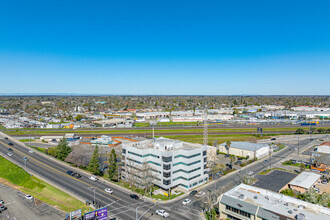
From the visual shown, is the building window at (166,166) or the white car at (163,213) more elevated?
the building window at (166,166)

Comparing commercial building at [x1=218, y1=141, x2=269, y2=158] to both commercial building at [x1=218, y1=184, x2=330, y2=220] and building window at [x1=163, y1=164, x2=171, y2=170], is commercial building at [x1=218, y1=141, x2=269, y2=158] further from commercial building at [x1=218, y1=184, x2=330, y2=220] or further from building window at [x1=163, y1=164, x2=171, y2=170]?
building window at [x1=163, y1=164, x2=171, y2=170]

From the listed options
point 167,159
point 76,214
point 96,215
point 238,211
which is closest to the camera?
point 96,215

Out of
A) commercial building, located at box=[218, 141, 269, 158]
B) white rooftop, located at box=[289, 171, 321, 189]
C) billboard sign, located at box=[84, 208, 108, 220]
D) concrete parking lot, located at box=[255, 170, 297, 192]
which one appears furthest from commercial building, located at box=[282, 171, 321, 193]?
billboard sign, located at box=[84, 208, 108, 220]

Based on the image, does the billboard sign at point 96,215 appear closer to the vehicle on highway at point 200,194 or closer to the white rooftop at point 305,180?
the vehicle on highway at point 200,194

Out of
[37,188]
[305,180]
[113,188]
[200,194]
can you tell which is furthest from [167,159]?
[305,180]

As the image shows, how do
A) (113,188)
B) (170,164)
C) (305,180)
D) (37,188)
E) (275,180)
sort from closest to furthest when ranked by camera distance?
(170,164)
(305,180)
(113,188)
(37,188)
(275,180)

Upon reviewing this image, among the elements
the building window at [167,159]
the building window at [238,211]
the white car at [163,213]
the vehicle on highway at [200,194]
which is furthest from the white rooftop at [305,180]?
the white car at [163,213]

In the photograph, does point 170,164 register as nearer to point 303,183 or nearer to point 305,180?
point 303,183
